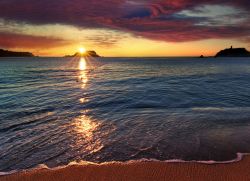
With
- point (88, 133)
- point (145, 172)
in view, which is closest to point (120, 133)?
point (88, 133)

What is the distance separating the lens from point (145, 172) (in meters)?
6.73

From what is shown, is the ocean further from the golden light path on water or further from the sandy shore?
the sandy shore

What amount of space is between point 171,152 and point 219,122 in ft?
16.0

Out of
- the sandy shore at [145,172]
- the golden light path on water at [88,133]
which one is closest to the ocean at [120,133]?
the golden light path on water at [88,133]

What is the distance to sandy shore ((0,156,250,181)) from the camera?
6422 millimetres

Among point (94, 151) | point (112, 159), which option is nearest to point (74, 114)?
point (94, 151)

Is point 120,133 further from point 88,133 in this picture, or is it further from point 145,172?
point 145,172

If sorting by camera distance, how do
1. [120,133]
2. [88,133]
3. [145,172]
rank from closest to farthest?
[145,172]
[120,133]
[88,133]

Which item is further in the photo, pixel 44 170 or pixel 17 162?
pixel 17 162

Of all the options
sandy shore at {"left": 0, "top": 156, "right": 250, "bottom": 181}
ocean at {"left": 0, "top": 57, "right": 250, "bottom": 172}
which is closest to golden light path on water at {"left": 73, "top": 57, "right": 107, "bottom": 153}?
ocean at {"left": 0, "top": 57, "right": 250, "bottom": 172}

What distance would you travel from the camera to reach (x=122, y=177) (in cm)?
647

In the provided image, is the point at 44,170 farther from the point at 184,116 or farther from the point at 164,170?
the point at 184,116

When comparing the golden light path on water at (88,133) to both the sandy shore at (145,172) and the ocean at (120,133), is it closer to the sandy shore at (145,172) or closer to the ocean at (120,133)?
the ocean at (120,133)

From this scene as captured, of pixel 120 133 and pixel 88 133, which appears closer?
pixel 120 133
